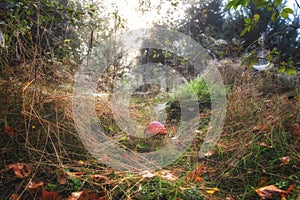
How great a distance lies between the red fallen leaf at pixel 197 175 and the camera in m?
1.17

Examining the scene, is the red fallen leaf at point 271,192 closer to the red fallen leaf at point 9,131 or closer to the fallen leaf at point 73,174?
Result: the fallen leaf at point 73,174

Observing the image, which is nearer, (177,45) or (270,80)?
(270,80)

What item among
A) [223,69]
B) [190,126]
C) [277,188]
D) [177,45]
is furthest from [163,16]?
[277,188]

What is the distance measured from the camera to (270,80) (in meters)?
2.86

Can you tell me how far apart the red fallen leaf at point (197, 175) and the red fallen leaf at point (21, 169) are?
2.78ft

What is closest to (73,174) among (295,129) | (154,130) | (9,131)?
(9,131)

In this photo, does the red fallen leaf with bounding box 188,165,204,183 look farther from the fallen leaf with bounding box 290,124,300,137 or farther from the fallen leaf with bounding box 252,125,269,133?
the fallen leaf with bounding box 290,124,300,137

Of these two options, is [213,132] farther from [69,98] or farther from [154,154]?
[69,98]

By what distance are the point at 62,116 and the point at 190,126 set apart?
3.95ft

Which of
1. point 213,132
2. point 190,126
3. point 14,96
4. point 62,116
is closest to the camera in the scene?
point 14,96

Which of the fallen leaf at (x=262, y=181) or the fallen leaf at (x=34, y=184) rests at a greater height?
the fallen leaf at (x=34, y=184)

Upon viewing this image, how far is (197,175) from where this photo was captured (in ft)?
4.02

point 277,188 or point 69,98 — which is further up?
point 69,98

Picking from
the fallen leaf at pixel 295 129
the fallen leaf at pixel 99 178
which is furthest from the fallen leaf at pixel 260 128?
the fallen leaf at pixel 99 178
